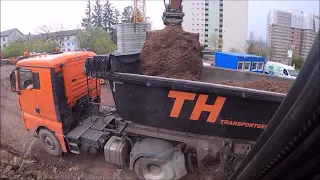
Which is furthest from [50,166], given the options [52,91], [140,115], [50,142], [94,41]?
[94,41]

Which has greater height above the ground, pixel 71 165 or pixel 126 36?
pixel 126 36

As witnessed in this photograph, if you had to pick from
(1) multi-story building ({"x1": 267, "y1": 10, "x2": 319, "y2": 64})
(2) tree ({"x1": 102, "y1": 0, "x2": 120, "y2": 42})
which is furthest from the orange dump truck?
(1) multi-story building ({"x1": 267, "y1": 10, "x2": 319, "y2": 64})

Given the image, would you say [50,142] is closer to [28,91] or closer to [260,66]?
[28,91]

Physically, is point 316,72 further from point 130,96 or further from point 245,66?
point 245,66

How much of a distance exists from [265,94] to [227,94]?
1.67 ft

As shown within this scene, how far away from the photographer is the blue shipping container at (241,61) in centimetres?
1708

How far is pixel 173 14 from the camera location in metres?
5.83

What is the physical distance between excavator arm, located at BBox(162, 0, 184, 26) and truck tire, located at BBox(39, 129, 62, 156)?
11.6ft

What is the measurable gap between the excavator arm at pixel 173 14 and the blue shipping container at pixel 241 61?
1192 cm

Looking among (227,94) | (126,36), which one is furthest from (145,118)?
(126,36)

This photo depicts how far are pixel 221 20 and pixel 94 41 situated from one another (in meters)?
51.0

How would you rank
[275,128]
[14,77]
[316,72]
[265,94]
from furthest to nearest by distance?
[14,77] → [265,94] → [275,128] → [316,72]

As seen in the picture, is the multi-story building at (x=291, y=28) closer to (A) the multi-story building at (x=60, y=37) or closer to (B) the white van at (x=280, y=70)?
(B) the white van at (x=280, y=70)

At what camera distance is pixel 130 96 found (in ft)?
13.8
